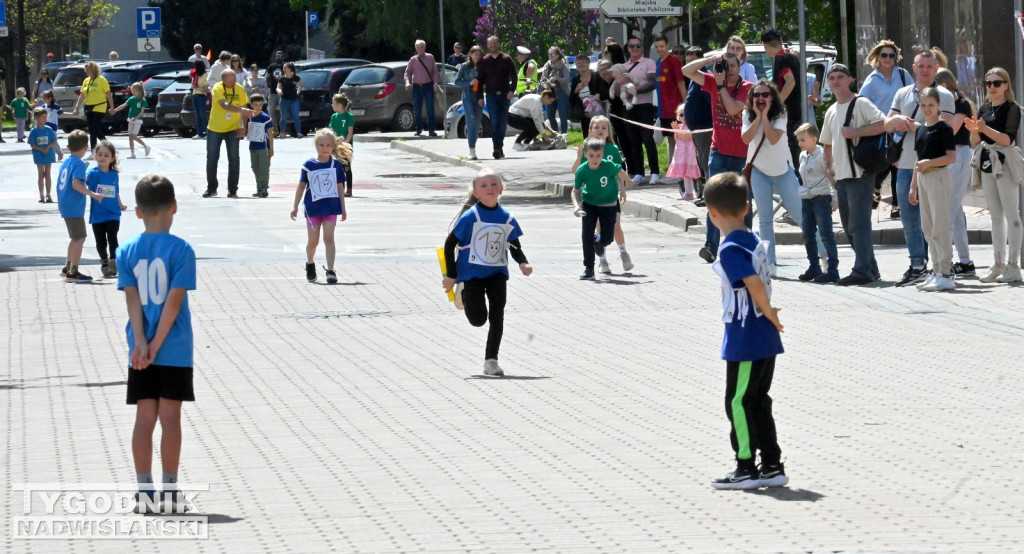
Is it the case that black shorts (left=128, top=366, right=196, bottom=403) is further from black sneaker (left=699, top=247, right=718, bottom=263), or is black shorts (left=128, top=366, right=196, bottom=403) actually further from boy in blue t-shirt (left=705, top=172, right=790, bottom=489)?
black sneaker (left=699, top=247, right=718, bottom=263)

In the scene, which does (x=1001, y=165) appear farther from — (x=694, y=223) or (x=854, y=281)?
(x=694, y=223)

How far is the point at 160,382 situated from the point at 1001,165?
8530mm

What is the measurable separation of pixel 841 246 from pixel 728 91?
229 centimetres

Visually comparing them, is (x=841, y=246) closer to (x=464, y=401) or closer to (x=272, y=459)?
(x=464, y=401)

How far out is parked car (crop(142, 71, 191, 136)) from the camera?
136 feet

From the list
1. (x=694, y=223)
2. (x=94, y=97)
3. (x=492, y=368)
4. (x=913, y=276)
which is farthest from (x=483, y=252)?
(x=94, y=97)

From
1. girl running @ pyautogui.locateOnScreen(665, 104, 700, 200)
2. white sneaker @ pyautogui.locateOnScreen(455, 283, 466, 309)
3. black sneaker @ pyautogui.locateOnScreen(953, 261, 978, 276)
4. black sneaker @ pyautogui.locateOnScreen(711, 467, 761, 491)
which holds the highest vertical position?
girl running @ pyautogui.locateOnScreen(665, 104, 700, 200)

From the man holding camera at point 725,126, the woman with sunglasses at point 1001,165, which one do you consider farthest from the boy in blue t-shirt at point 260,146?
the woman with sunglasses at point 1001,165

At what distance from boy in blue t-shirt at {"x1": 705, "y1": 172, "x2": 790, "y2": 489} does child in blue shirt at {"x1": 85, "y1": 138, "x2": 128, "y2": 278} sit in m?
9.17

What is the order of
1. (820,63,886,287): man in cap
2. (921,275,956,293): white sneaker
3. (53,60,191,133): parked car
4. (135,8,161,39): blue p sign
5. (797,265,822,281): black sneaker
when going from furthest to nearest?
(135,8,161,39): blue p sign
(53,60,191,133): parked car
(797,265,822,281): black sneaker
(820,63,886,287): man in cap
(921,275,956,293): white sneaker

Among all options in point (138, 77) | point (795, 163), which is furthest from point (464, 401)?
point (138, 77)

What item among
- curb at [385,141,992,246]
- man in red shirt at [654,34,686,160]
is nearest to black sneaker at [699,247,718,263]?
curb at [385,141,992,246]

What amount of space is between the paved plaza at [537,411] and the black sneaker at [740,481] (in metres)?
0.06

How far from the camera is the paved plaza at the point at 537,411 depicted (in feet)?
20.7
